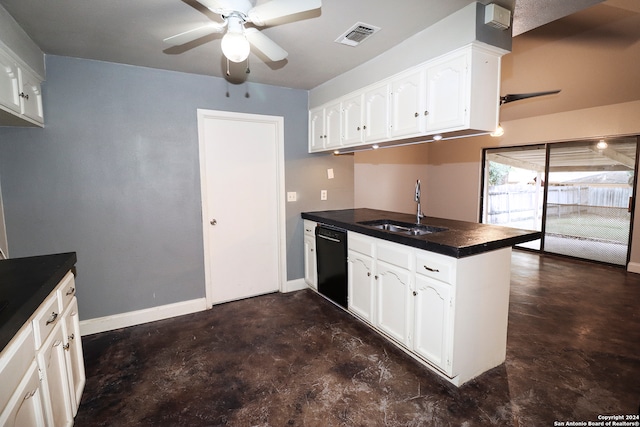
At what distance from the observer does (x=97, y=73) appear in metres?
2.68

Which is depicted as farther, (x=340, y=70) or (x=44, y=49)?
(x=340, y=70)

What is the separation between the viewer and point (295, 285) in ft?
12.5

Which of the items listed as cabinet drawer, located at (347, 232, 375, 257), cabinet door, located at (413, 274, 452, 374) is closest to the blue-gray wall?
cabinet drawer, located at (347, 232, 375, 257)

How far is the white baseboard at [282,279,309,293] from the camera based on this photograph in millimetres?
3748

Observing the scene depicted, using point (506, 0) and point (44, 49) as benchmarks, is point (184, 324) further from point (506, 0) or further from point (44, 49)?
point (506, 0)

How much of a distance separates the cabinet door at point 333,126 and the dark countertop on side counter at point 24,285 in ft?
7.98

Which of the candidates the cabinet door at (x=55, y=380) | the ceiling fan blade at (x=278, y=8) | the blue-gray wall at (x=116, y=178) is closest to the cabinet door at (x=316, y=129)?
the blue-gray wall at (x=116, y=178)

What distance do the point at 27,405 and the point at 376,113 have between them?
2.75 metres

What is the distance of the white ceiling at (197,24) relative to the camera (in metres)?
1.86

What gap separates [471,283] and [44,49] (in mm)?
3638

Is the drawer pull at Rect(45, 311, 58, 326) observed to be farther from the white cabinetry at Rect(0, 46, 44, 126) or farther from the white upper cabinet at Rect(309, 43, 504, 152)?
the white upper cabinet at Rect(309, 43, 504, 152)

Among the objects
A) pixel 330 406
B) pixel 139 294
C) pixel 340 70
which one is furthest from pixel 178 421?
pixel 340 70

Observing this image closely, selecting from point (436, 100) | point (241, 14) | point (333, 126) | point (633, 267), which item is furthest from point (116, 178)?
point (633, 267)

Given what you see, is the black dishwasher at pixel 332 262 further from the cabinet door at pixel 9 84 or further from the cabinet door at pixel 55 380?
the cabinet door at pixel 9 84
